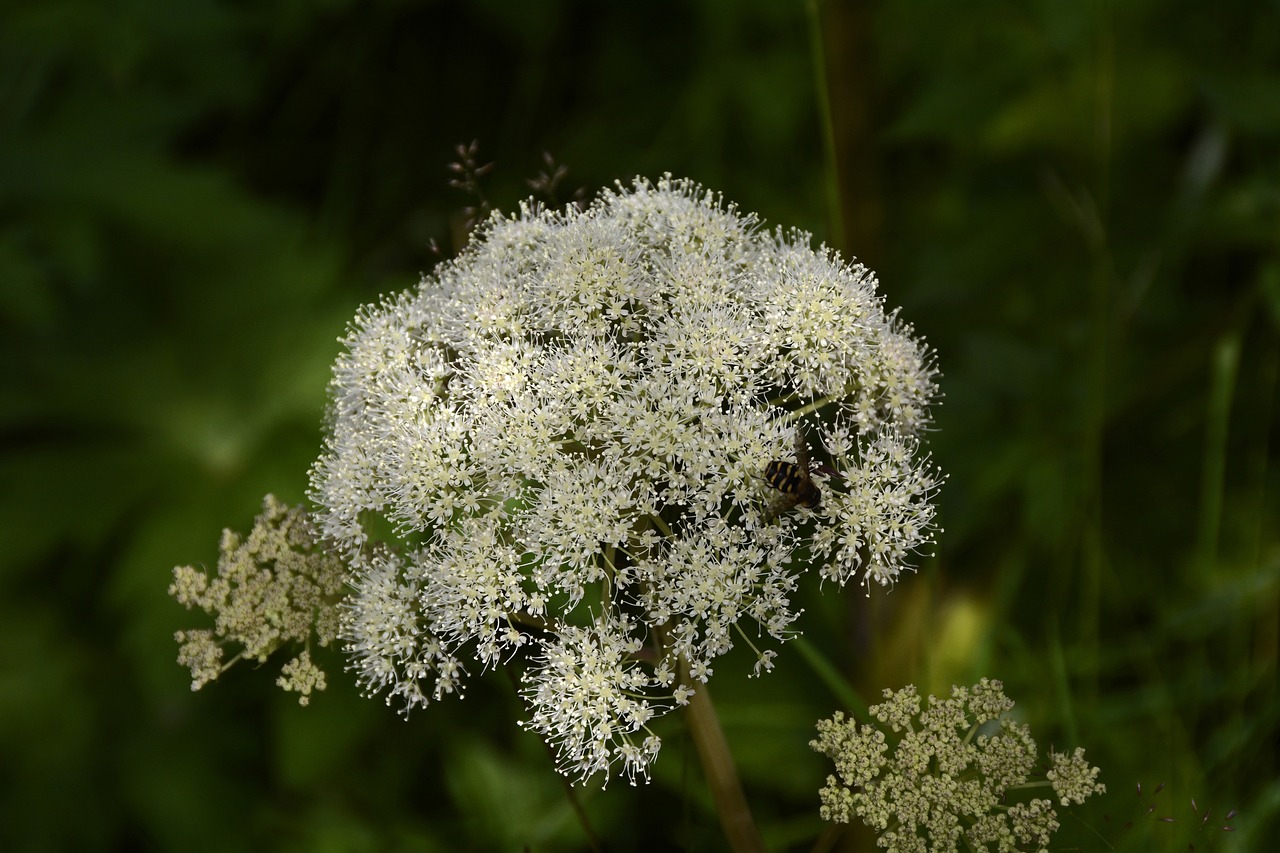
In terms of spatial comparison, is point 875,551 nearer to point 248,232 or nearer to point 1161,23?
point 1161,23

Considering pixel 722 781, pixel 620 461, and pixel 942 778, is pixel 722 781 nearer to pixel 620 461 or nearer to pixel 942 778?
pixel 942 778

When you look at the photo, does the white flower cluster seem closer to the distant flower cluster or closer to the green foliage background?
the distant flower cluster

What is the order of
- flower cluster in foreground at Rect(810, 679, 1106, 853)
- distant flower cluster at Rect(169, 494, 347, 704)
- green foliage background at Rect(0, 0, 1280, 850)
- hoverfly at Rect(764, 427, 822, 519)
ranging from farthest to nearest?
green foliage background at Rect(0, 0, 1280, 850) < distant flower cluster at Rect(169, 494, 347, 704) < hoverfly at Rect(764, 427, 822, 519) < flower cluster in foreground at Rect(810, 679, 1106, 853)

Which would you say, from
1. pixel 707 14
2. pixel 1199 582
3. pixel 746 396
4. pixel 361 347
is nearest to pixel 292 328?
pixel 707 14

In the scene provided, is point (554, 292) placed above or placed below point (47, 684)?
below

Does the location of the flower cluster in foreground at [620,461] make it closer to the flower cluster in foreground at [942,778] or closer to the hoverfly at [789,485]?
the hoverfly at [789,485]

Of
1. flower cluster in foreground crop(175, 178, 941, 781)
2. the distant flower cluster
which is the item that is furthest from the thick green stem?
the distant flower cluster

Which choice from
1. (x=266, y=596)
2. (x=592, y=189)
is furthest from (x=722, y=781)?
(x=592, y=189)
